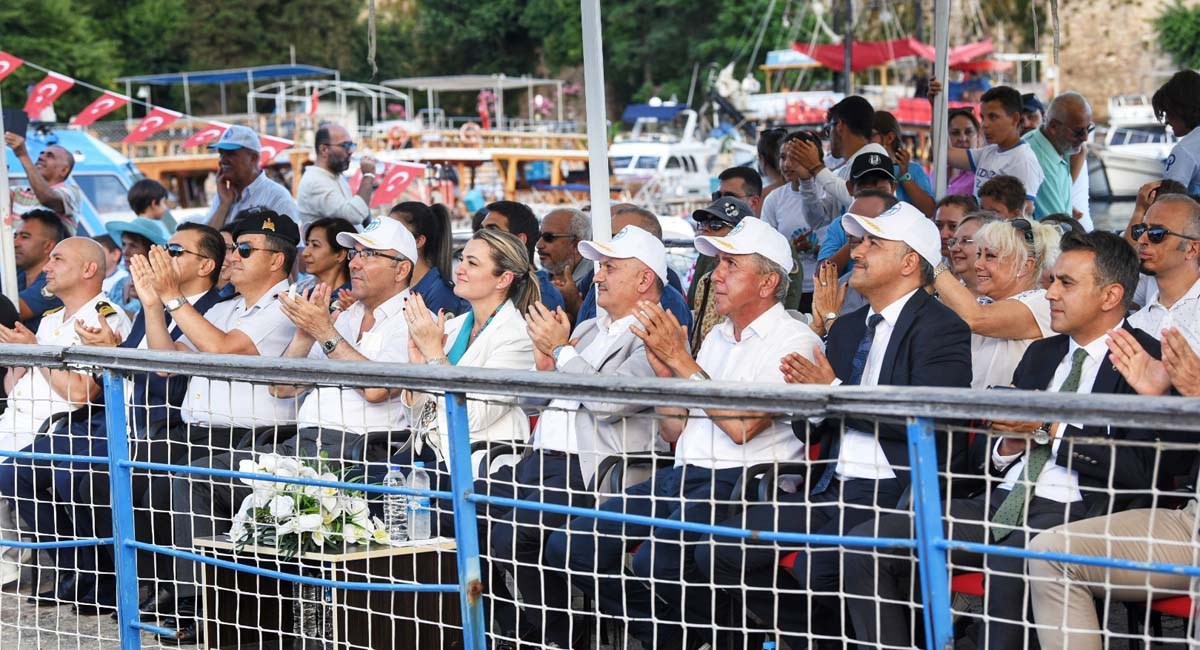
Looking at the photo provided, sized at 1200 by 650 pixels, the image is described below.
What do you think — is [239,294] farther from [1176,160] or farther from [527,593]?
[1176,160]

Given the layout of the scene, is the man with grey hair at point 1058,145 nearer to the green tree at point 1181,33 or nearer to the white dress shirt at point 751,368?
the white dress shirt at point 751,368

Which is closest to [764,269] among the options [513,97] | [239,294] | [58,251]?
[239,294]

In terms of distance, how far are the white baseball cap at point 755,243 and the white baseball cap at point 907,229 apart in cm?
28

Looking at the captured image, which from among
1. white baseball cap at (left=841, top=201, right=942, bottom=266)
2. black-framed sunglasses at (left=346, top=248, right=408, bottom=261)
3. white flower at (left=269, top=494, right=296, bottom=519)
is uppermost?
white baseball cap at (left=841, top=201, right=942, bottom=266)

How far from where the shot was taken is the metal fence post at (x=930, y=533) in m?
2.94

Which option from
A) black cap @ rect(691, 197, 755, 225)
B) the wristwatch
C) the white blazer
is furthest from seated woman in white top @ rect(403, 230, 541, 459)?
black cap @ rect(691, 197, 755, 225)

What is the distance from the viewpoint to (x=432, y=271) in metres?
6.11

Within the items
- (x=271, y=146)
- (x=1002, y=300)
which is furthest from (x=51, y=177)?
(x=1002, y=300)

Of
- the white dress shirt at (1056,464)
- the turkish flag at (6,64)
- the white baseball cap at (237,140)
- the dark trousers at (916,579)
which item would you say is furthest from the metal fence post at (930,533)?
Result: the turkish flag at (6,64)

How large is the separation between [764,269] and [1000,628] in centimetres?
138

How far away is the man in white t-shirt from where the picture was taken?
4.46 metres

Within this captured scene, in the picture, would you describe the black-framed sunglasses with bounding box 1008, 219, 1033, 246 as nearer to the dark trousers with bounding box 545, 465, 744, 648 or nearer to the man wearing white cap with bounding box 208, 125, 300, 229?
the dark trousers with bounding box 545, 465, 744, 648

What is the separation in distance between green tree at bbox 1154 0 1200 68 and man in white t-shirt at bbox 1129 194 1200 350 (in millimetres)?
53925

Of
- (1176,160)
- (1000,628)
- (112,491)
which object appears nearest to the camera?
(1000,628)
